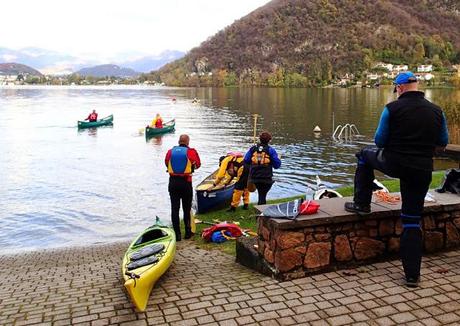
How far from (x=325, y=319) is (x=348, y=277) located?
4.01 ft

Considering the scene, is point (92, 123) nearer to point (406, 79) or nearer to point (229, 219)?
point (229, 219)

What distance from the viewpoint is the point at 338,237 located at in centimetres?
621

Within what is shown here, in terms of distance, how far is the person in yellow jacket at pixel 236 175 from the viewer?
13117 millimetres

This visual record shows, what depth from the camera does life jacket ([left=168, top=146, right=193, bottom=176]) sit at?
9.97m

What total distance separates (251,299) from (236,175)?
9.29 metres

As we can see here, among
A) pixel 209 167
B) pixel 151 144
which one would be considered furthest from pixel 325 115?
pixel 209 167

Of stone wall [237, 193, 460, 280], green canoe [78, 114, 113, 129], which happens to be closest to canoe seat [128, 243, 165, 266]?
stone wall [237, 193, 460, 280]

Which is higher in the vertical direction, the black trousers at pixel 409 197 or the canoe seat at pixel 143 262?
the black trousers at pixel 409 197

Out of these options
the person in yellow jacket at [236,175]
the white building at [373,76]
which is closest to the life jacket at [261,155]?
the person in yellow jacket at [236,175]

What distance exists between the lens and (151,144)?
38781mm

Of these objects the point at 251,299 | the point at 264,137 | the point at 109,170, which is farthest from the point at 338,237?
the point at 109,170

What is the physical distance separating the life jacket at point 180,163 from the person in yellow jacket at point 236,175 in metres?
2.43

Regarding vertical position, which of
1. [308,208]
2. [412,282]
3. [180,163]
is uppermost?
[308,208]

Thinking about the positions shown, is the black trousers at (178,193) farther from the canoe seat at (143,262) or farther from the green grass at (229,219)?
the canoe seat at (143,262)
